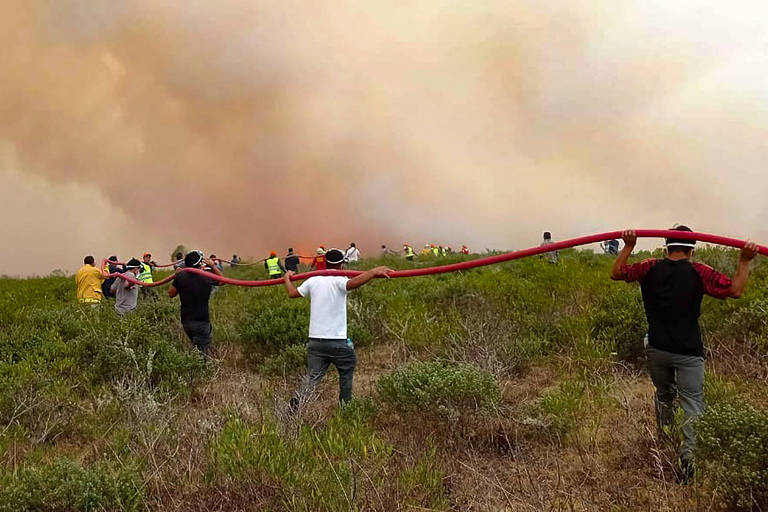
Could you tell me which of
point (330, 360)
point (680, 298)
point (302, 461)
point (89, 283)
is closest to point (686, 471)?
point (680, 298)

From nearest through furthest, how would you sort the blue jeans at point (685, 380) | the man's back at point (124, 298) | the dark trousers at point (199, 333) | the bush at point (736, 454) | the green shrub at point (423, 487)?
the bush at point (736, 454), the green shrub at point (423, 487), the blue jeans at point (685, 380), the dark trousers at point (199, 333), the man's back at point (124, 298)

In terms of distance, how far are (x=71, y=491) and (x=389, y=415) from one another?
2856mm

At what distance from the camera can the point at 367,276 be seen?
5.06m

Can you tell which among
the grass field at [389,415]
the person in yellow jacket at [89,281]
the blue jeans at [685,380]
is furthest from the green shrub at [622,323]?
the person in yellow jacket at [89,281]

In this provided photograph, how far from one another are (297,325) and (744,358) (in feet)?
20.7

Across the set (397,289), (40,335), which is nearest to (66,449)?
(40,335)

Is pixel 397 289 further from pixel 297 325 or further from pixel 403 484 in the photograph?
pixel 403 484

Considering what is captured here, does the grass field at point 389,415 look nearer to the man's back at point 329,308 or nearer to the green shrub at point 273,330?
the green shrub at point 273,330

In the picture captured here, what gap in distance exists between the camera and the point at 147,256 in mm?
18406

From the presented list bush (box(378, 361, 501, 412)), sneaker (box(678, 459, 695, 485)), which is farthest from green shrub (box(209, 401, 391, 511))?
sneaker (box(678, 459, 695, 485))

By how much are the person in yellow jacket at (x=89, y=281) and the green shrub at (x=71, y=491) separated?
25.1 ft

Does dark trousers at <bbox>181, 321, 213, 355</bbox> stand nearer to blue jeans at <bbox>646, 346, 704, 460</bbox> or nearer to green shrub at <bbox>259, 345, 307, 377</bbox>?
green shrub at <bbox>259, 345, 307, 377</bbox>

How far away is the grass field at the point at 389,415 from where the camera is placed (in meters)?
3.62

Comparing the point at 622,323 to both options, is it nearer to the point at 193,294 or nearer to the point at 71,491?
the point at 193,294
